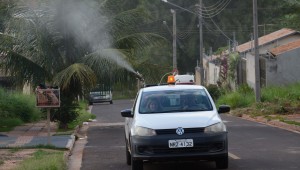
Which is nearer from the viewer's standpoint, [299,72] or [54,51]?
[54,51]

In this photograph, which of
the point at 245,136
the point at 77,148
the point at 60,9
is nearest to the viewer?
the point at 77,148

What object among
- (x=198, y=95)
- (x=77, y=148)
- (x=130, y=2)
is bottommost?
(x=77, y=148)

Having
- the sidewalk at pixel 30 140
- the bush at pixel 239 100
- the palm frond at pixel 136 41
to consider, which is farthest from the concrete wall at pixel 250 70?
the sidewalk at pixel 30 140

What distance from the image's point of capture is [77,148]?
1906cm

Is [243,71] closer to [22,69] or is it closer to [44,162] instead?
[22,69]

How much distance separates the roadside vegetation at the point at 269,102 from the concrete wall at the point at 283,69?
171 centimetres

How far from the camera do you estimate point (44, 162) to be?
13.7m

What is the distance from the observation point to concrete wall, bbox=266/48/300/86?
42812 mm

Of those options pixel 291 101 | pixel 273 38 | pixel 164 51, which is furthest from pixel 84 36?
pixel 164 51

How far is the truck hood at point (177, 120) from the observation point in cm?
1244

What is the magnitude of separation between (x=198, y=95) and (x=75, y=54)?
13.2 m

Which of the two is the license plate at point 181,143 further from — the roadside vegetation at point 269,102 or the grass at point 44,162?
the roadside vegetation at point 269,102

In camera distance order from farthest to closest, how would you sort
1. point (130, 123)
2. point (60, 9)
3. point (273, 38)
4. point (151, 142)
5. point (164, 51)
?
point (164, 51) → point (273, 38) → point (60, 9) → point (130, 123) → point (151, 142)

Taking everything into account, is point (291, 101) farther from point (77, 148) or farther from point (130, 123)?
point (130, 123)
